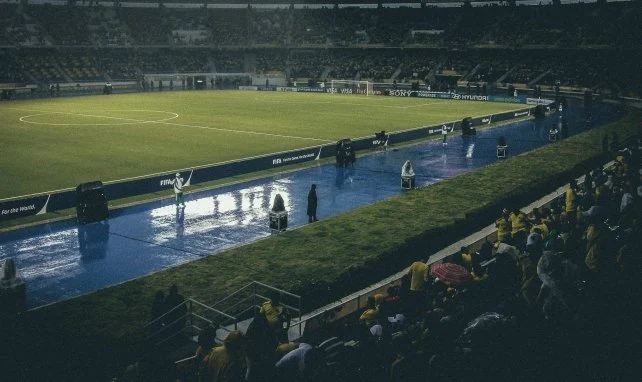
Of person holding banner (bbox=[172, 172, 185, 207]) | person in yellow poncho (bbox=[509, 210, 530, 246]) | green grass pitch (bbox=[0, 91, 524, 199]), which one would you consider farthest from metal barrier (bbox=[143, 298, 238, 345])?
green grass pitch (bbox=[0, 91, 524, 199])

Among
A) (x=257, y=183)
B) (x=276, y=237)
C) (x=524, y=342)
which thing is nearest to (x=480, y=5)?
(x=257, y=183)

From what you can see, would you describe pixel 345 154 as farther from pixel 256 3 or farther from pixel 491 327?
pixel 256 3

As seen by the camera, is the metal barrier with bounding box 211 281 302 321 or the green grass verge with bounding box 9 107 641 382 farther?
the metal barrier with bounding box 211 281 302 321

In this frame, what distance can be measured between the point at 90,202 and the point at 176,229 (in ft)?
10.8

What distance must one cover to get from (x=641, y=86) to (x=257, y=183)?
54.8 metres

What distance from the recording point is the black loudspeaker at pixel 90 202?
20656 mm

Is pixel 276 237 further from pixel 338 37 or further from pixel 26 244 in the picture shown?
pixel 338 37

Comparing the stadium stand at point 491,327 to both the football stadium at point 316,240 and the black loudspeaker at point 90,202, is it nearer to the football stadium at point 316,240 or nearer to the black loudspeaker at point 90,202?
the football stadium at point 316,240

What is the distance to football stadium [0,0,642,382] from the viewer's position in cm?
838

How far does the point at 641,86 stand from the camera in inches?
2584

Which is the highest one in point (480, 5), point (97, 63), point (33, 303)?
point (480, 5)

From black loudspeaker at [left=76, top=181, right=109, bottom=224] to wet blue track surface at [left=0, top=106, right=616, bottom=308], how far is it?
40 cm

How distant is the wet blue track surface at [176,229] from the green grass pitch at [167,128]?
546 cm

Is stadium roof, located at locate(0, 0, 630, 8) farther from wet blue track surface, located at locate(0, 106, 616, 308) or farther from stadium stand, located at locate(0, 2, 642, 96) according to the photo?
wet blue track surface, located at locate(0, 106, 616, 308)
